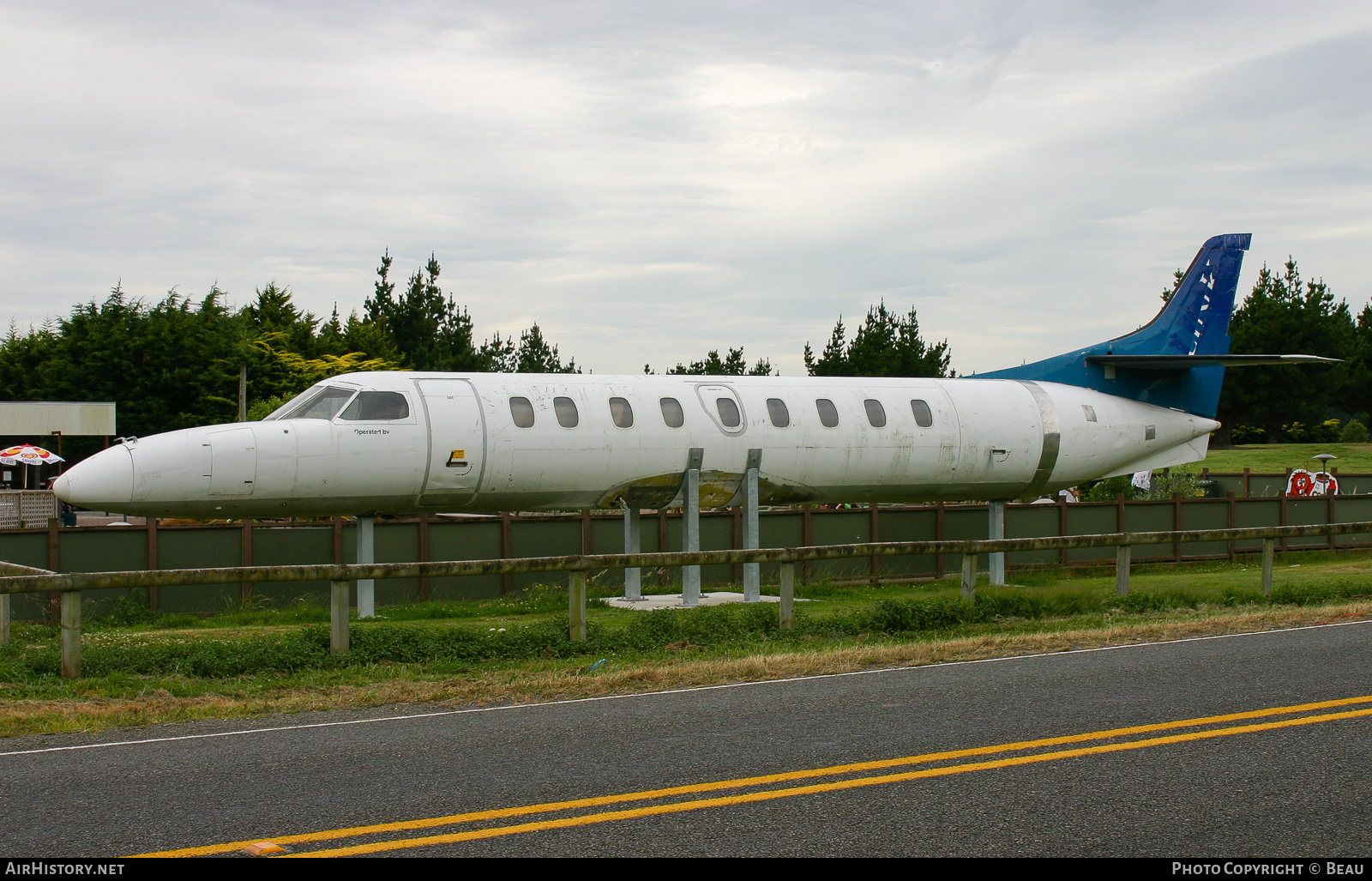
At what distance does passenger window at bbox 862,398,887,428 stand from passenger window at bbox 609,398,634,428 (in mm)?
4505

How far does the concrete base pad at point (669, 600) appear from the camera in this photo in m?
19.4

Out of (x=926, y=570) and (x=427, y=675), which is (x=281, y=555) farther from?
(x=926, y=570)

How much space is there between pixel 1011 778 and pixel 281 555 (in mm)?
17324

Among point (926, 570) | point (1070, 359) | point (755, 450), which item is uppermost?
point (1070, 359)

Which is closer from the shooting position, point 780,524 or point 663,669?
point 663,669

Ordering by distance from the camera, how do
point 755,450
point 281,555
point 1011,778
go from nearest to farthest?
point 1011,778 < point 755,450 < point 281,555

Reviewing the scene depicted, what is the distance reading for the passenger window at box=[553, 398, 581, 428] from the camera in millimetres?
19062

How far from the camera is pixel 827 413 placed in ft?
69.2

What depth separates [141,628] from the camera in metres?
17.9

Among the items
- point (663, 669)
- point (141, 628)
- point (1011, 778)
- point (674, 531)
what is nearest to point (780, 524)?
point (674, 531)

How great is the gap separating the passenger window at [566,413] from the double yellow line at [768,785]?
473 inches

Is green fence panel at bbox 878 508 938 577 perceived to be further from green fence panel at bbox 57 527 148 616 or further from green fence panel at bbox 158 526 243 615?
green fence panel at bbox 57 527 148 616

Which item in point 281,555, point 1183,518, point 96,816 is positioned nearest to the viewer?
point 96,816

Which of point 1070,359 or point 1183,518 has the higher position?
point 1070,359
